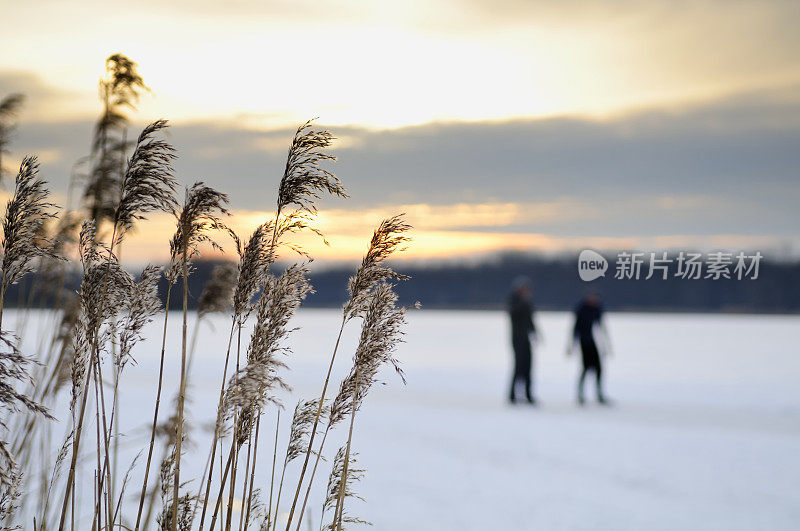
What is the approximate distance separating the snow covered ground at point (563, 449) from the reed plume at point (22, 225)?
967mm

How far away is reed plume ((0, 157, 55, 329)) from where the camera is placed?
268 cm

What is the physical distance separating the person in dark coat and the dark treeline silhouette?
74.0m

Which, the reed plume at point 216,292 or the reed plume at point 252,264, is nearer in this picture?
the reed plume at point 252,264

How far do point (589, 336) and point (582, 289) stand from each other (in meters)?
85.1

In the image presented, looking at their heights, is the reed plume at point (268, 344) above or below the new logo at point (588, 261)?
below

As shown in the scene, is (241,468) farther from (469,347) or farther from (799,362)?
(469,347)

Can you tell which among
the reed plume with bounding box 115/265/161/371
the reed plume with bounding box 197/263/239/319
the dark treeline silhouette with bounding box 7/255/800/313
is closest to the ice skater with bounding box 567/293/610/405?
the reed plume with bounding box 197/263/239/319

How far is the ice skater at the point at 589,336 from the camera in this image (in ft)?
43.3

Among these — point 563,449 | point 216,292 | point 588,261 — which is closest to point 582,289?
point 588,261

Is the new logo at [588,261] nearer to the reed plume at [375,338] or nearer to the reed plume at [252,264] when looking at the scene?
the reed plume at [375,338]

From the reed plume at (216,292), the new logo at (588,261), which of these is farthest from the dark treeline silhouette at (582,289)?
the reed plume at (216,292)

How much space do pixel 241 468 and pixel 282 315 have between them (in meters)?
5.08

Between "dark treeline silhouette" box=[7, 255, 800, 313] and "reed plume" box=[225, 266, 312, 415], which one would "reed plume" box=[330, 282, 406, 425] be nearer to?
"reed plume" box=[225, 266, 312, 415]

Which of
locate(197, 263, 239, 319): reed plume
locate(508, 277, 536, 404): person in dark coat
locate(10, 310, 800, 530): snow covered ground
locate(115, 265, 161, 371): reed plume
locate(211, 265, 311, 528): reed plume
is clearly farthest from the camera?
locate(508, 277, 536, 404): person in dark coat
